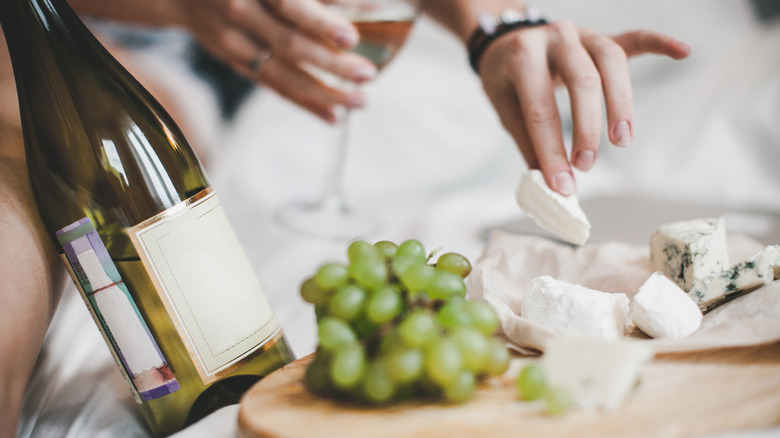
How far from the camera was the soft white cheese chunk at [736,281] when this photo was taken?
1.66ft

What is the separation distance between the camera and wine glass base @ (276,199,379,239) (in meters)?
1.02

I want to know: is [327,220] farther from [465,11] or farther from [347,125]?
[465,11]

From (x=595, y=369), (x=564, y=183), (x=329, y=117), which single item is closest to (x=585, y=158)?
(x=564, y=183)

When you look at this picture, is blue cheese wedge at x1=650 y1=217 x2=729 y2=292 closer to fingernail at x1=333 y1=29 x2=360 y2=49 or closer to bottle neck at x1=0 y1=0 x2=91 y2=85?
fingernail at x1=333 y1=29 x2=360 y2=49

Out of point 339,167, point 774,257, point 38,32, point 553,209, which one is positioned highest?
point 38,32

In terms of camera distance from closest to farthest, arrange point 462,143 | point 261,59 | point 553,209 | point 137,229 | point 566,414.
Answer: point 566,414 < point 137,229 < point 553,209 < point 261,59 < point 462,143

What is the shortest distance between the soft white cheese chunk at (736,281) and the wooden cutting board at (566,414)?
78 mm

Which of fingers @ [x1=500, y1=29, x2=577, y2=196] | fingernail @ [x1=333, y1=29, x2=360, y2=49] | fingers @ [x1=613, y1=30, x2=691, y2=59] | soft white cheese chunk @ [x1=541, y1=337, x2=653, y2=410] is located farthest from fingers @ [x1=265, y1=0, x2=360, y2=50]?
soft white cheese chunk @ [x1=541, y1=337, x2=653, y2=410]

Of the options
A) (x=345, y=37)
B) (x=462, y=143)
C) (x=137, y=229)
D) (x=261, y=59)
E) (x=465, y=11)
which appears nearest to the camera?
(x=137, y=229)

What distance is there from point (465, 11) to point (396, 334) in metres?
0.78

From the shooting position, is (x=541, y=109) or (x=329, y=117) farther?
(x=329, y=117)

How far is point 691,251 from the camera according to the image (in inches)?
21.9

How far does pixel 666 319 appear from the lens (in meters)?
0.47

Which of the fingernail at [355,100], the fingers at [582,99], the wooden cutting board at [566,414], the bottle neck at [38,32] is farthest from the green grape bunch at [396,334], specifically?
the fingernail at [355,100]
